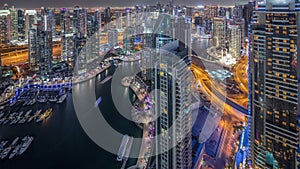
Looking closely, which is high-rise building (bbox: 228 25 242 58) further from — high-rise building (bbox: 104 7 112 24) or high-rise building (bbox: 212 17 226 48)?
high-rise building (bbox: 104 7 112 24)

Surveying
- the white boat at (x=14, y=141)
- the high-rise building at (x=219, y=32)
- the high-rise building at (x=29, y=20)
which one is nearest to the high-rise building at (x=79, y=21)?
the high-rise building at (x=29, y=20)

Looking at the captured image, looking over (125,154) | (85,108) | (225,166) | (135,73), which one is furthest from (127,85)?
(225,166)

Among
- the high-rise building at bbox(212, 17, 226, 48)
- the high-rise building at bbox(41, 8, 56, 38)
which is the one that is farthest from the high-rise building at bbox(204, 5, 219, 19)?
the high-rise building at bbox(41, 8, 56, 38)

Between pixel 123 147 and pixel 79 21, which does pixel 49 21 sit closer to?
pixel 79 21

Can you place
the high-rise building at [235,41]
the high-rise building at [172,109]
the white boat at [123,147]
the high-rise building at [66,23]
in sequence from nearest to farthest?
the high-rise building at [172,109]
the white boat at [123,147]
the high-rise building at [235,41]
the high-rise building at [66,23]

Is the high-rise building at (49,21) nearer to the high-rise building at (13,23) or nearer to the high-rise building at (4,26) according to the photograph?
the high-rise building at (13,23)

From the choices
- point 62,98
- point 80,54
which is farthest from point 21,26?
point 62,98
